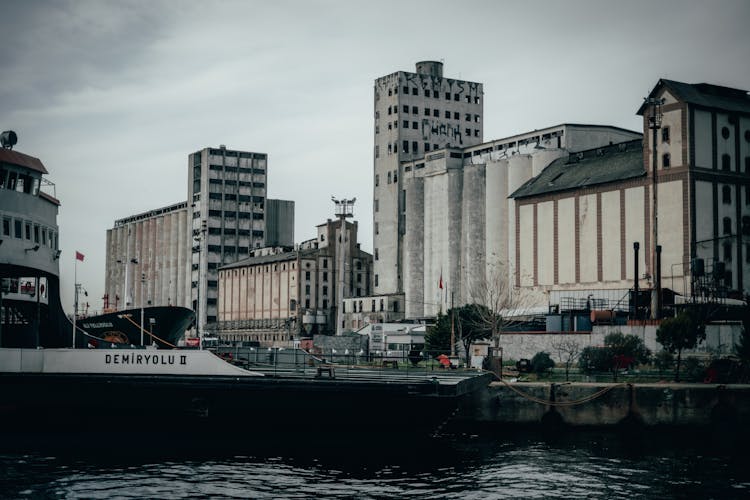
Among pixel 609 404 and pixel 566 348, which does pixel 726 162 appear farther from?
pixel 609 404

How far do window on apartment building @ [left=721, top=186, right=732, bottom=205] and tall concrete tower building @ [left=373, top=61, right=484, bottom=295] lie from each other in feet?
227

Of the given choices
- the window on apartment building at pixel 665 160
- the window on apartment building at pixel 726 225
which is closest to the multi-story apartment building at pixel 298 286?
the window on apartment building at pixel 665 160

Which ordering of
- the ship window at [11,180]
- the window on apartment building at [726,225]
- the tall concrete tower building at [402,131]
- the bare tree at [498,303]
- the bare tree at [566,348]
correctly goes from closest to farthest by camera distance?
the ship window at [11,180]
the bare tree at [566,348]
the bare tree at [498,303]
the window on apartment building at [726,225]
the tall concrete tower building at [402,131]

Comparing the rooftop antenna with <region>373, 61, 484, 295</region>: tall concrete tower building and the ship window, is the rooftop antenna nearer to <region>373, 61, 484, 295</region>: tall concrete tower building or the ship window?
the ship window

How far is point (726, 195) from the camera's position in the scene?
95.4 meters

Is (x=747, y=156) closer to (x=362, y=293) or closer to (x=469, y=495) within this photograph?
(x=469, y=495)

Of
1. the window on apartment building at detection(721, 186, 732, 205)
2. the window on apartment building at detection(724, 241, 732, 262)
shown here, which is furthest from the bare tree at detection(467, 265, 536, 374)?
the window on apartment building at detection(721, 186, 732, 205)

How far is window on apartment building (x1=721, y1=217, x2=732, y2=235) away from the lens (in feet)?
310

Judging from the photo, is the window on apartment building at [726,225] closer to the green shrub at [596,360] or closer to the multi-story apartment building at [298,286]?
the green shrub at [596,360]

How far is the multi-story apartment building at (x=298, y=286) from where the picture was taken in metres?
167

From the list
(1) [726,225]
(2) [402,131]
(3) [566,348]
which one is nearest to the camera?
(3) [566,348]

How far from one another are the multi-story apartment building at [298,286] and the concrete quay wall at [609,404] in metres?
111

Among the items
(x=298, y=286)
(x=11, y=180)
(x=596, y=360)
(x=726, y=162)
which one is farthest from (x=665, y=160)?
(x=298, y=286)

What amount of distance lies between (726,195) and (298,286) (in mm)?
89005
